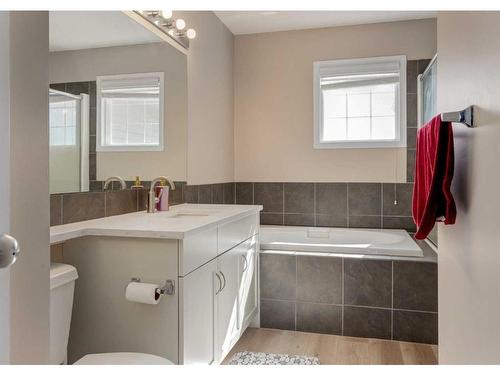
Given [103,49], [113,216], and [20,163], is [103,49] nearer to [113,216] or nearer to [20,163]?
[113,216]

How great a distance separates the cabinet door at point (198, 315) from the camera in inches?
63.9

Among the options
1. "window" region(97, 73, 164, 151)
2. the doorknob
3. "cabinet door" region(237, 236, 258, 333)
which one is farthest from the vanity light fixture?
the doorknob

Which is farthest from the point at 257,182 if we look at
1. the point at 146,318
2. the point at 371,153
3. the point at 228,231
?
the point at 146,318

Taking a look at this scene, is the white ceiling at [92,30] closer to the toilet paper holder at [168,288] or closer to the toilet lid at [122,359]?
the toilet paper holder at [168,288]

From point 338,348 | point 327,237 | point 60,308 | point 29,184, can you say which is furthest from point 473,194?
point 327,237

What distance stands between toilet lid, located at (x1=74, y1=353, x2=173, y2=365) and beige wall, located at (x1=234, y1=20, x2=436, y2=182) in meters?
2.68

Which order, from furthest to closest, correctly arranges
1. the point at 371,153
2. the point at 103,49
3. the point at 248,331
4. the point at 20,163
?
the point at 371,153 → the point at 248,331 → the point at 103,49 → the point at 20,163

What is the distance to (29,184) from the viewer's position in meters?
0.66

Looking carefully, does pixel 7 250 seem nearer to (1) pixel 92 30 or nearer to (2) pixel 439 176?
(2) pixel 439 176

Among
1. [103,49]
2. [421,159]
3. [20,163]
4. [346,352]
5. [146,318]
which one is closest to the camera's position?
[20,163]

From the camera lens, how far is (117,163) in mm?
2227

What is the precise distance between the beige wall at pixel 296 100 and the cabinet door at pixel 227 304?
1.80 m

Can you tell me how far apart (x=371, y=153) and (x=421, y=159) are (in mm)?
2482

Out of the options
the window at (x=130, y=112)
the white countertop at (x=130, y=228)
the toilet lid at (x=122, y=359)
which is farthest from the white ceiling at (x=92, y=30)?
the toilet lid at (x=122, y=359)
